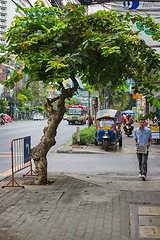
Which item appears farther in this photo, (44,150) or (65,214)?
(44,150)

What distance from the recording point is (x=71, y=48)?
654 centimetres

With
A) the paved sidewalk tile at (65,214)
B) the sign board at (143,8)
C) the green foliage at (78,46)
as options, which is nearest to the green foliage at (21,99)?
the sign board at (143,8)

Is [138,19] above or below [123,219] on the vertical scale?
above

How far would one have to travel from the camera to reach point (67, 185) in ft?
22.3

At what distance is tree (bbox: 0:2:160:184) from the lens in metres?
5.81

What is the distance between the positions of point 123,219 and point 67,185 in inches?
94.4

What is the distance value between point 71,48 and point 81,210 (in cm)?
375

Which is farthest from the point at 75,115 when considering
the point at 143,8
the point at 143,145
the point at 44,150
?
the point at 44,150

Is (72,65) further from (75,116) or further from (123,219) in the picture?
(75,116)

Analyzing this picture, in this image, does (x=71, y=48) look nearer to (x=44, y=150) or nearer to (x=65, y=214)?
(x=44, y=150)

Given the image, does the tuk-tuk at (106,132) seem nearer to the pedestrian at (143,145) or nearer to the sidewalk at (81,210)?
the pedestrian at (143,145)

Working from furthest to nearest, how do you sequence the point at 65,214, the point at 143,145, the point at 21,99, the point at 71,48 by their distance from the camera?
the point at 21,99 → the point at 143,145 → the point at 71,48 → the point at 65,214

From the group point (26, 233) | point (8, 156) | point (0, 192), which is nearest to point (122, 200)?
point (26, 233)

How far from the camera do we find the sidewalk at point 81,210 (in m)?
4.14
